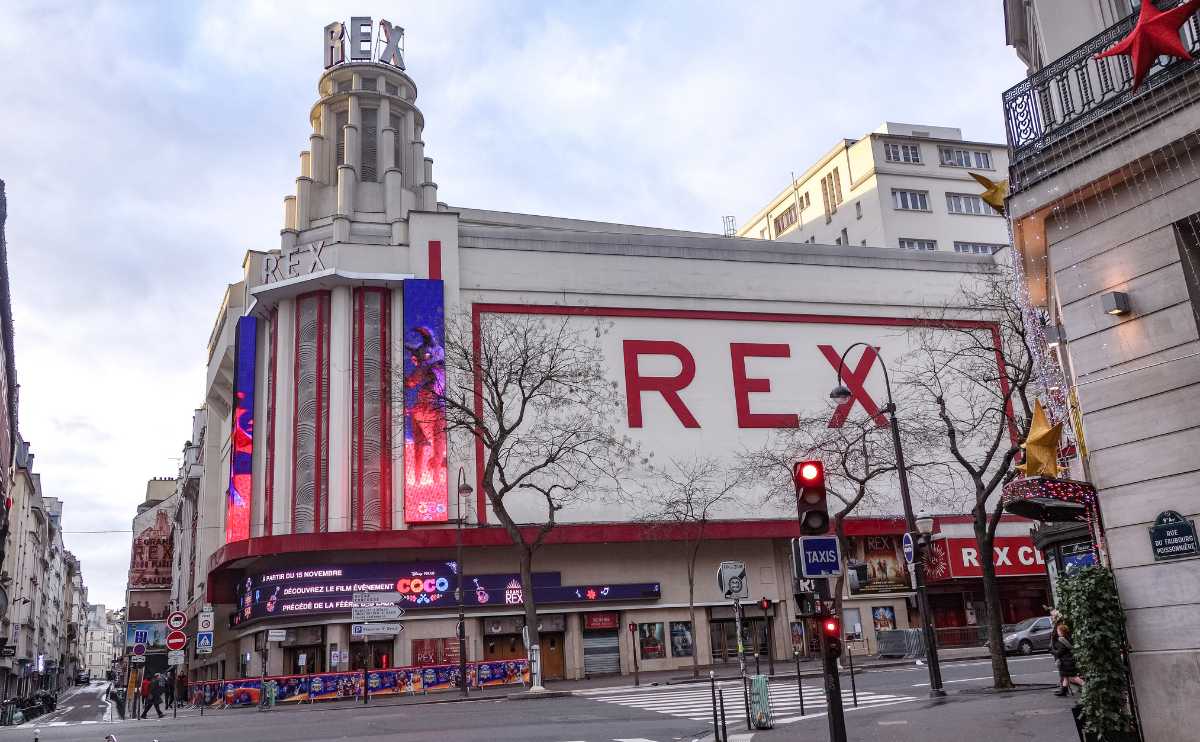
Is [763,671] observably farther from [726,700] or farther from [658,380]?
[726,700]

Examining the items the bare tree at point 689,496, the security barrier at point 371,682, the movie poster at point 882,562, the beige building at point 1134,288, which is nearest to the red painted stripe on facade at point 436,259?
the bare tree at point 689,496

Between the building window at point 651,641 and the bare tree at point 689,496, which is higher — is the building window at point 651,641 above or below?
below

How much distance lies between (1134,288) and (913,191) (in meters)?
58.2

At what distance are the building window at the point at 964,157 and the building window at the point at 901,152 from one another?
1.90 m

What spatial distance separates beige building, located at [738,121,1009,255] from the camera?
66.2 metres

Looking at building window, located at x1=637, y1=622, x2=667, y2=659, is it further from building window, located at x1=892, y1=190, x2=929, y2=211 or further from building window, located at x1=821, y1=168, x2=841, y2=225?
building window, located at x1=821, y1=168, x2=841, y2=225

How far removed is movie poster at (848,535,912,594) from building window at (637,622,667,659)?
10597mm

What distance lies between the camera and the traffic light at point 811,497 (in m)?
12.2

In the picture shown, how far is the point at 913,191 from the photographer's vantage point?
67125 mm

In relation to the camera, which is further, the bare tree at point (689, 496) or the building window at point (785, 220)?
the building window at point (785, 220)

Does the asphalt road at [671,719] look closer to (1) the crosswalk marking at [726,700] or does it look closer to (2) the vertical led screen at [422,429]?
(1) the crosswalk marking at [726,700]

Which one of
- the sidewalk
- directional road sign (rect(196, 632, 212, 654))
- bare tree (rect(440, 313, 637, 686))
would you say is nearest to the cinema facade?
bare tree (rect(440, 313, 637, 686))

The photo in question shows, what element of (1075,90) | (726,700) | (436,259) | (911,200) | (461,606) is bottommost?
(726,700)

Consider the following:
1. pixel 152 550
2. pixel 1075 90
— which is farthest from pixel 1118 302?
pixel 152 550
